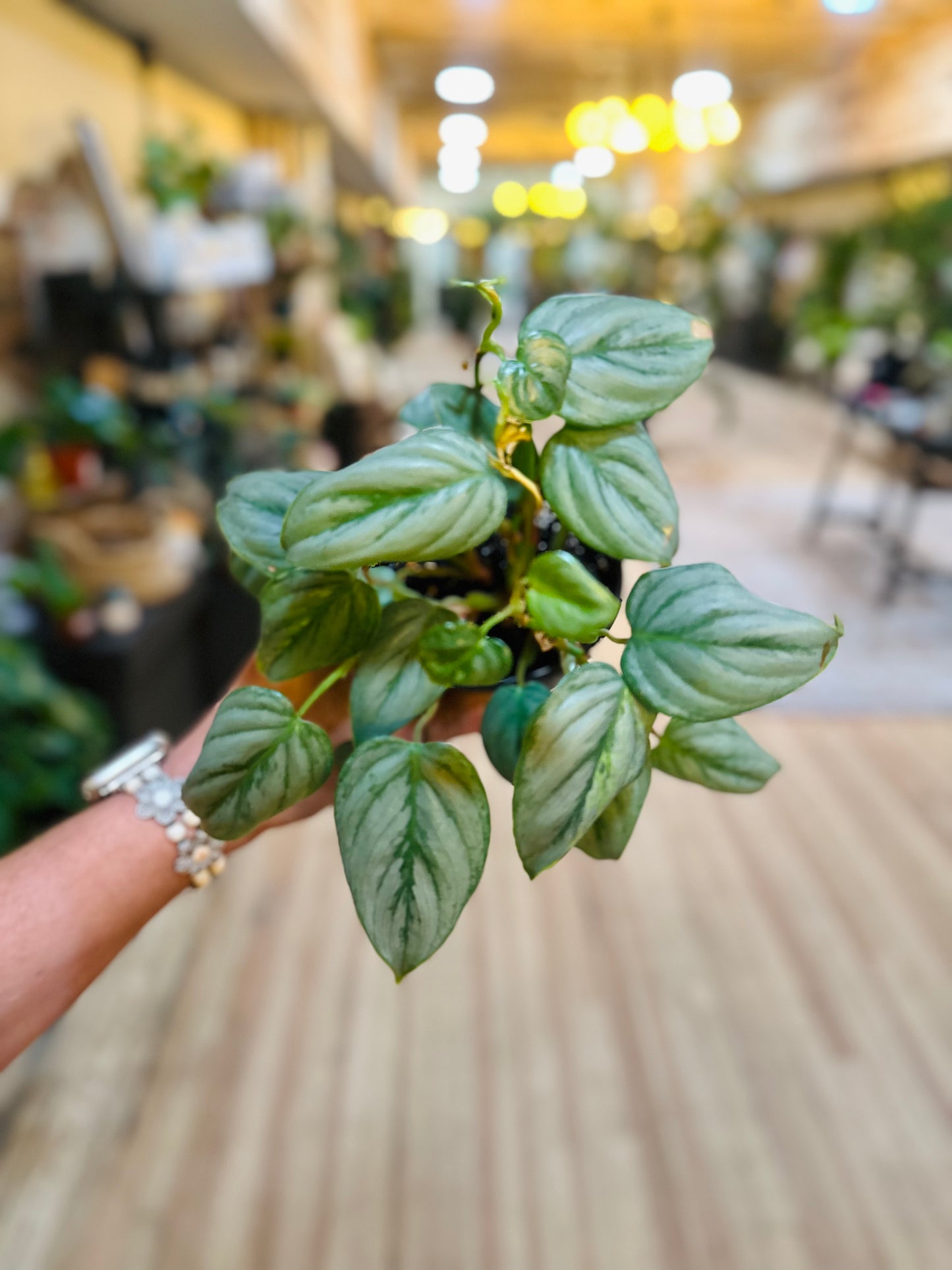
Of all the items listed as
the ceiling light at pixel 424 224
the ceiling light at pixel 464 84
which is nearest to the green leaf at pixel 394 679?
the ceiling light at pixel 464 84

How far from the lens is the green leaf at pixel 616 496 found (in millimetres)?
552

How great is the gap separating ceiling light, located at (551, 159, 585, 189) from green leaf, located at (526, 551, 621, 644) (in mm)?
21216

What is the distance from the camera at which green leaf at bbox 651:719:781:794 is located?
682mm

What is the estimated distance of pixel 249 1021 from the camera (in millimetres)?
1922

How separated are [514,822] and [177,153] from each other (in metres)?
2.49

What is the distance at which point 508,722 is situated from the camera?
0.61 m

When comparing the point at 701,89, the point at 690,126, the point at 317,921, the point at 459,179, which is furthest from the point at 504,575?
the point at 459,179

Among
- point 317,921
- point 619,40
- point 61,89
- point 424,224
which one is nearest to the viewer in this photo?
point 317,921

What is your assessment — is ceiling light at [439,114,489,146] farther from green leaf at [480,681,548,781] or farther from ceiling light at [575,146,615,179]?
green leaf at [480,681,548,781]

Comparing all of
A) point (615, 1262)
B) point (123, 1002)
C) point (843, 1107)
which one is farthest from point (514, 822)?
point (123, 1002)

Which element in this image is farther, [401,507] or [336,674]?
[336,674]

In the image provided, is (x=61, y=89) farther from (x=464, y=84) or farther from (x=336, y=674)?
(x=464, y=84)

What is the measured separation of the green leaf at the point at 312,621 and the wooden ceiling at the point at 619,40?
25.0ft

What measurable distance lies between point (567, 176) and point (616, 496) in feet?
72.3
